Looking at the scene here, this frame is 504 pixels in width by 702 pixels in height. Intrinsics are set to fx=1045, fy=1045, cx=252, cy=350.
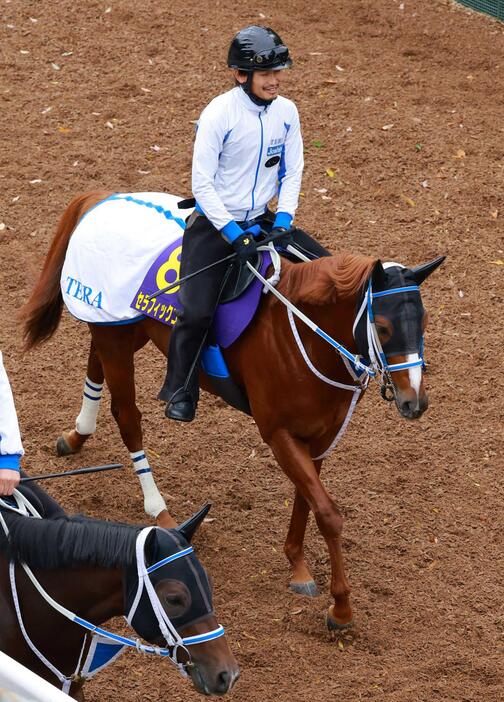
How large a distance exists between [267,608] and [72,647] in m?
2.13

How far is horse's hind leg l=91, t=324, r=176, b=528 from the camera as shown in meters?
7.20

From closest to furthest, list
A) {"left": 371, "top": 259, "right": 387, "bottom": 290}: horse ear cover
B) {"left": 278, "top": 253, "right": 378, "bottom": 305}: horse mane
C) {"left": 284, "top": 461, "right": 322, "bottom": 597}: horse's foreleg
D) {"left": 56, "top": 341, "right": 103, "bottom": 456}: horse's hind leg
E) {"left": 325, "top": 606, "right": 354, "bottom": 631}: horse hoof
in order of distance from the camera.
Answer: {"left": 371, "top": 259, "right": 387, "bottom": 290}: horse ear cover
{"left": 278, "top": 253, "right": 378, "bottom": 305}: horse mane
{"left": 325, "top": 606, "right": 354, "bottom": 631}: horse hoof
{"left": 284, "top": 461, "right": 322, "bottom": 597}: horse's foreleg
{"left": 56, "top": 341, "right": 103, "bottom": 456}: horse's hind leg

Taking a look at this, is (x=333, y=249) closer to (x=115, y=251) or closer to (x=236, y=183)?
(x=115, y=251)

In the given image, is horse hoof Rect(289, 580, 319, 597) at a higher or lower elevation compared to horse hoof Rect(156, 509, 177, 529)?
lower

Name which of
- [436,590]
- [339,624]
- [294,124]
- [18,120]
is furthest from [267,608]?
[18,120]

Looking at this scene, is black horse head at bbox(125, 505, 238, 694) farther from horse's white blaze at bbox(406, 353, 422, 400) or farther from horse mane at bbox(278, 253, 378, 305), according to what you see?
horse mane at bbox(278, 253, 378, 305)

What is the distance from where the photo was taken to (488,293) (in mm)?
9469

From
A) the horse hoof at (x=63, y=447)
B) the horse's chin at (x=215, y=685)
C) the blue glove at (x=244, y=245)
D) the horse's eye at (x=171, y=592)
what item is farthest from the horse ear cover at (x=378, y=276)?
the horse hoof at (x=63, y=447)

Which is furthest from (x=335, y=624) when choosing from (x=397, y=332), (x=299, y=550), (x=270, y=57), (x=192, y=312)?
(x=270, y=57)

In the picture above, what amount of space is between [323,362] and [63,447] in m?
2.62

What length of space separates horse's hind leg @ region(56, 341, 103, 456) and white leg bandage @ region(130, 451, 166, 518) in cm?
65

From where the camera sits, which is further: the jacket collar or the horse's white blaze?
the jacket collar

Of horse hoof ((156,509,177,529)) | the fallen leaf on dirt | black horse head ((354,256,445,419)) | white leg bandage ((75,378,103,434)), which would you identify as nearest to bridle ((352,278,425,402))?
black horse head ((354,256,445,419))

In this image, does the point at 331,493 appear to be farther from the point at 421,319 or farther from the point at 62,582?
the point at 62,582
